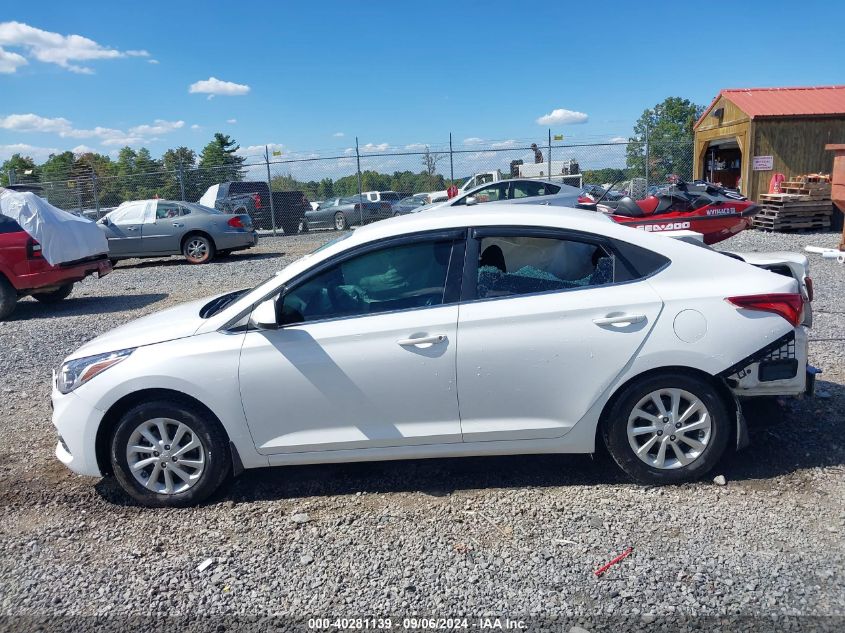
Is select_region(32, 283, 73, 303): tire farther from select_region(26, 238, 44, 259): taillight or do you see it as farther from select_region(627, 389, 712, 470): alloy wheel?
select_region(627, 389, 712, 470): alloy wheel

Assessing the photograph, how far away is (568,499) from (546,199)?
13334mm

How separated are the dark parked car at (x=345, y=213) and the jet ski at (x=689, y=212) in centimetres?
1614

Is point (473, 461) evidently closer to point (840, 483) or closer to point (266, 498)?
point (266, 498)

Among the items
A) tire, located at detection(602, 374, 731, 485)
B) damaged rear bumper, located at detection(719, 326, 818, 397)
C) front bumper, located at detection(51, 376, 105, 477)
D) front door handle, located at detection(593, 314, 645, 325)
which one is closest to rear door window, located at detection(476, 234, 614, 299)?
front door handle, located at detection(593, 314, 645, 325)

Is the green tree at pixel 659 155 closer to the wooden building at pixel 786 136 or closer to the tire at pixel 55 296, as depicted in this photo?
the wooden building at pixel 786 136

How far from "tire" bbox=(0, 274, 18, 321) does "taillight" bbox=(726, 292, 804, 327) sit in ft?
32.9

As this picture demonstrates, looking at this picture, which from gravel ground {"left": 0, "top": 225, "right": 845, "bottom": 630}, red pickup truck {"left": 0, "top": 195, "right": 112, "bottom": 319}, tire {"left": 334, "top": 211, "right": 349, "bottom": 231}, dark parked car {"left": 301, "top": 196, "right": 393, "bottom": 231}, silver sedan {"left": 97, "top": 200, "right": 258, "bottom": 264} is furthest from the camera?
tire {"left": 334, "top": 211, "right": 349, "bottom": 231}

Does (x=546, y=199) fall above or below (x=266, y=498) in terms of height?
above

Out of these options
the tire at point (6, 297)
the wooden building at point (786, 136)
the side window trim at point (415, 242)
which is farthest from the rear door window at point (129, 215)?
the wooden building at point (786, 136)

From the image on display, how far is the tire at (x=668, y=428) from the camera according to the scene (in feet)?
13.1

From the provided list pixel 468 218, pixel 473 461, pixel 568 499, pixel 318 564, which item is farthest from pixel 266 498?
pixel 468 218

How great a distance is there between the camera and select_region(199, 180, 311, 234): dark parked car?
2317 centimetres

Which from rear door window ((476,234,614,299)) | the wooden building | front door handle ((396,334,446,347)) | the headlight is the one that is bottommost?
the headlight

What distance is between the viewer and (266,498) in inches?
169
